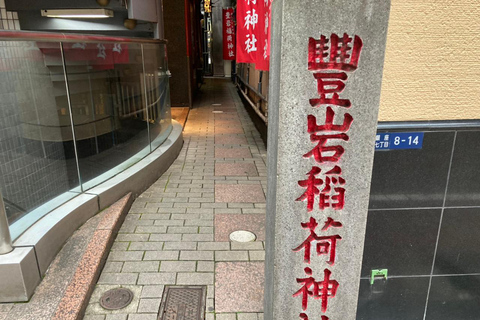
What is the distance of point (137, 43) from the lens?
602 centimetres

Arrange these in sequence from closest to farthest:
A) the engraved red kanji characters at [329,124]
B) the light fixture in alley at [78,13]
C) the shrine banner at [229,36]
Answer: the engraved red kanji characters at [329,124] < the light fixture in alley at [78,13] < the shrine banner at [229,36]

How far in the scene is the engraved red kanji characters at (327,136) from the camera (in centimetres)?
219

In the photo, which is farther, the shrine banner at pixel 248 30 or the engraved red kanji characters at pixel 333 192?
the shrine banner at pixel 248 30

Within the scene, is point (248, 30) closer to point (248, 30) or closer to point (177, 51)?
point (248, 30)

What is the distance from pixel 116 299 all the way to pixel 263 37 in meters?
4.13

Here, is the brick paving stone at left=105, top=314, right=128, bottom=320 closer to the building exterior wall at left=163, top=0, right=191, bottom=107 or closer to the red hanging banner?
the red hanging banner

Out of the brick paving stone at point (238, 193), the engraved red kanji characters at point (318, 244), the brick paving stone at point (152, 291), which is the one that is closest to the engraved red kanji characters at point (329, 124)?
the engraved red kanji characters at point (318, 244)

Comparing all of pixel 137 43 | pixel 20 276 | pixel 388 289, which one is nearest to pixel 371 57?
pixel 388 289

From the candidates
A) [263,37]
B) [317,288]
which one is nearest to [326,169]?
[317,288]

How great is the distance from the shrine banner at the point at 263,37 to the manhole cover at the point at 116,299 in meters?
3.49

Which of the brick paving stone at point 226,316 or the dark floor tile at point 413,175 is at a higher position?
the dark floor tile at point 413,175

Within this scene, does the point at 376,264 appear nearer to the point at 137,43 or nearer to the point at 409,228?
the point at 409,228

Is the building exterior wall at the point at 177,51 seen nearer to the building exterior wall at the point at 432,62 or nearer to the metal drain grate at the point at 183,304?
the metal drain grate at the point at 183,304

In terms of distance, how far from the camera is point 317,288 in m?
2.53
